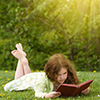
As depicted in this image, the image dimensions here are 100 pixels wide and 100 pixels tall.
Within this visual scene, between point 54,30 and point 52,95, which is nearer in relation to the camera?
point 52,95

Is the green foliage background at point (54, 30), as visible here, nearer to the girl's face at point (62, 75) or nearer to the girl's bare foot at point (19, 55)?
the girl's bare foot at point (19, 55)

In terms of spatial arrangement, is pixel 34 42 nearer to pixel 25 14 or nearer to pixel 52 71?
pixel 25 14

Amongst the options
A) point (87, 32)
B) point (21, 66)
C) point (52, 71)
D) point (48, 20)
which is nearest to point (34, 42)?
point (48, 20)

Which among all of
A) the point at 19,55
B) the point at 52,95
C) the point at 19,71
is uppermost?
the point at 19,55

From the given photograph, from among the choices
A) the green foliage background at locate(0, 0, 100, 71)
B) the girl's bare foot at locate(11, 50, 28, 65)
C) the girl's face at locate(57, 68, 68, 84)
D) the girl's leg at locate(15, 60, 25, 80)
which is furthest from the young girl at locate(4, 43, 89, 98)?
the green foliage background at locate(0, 0, 100, 71)

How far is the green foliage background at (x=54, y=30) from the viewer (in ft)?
23.4

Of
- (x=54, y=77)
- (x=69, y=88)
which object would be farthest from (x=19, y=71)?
(x=69, y=88)

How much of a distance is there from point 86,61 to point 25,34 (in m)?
2.34

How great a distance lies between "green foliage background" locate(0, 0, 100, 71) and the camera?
7.12 metres

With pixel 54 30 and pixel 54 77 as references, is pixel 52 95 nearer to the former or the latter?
pixel 54 77

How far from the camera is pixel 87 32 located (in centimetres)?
756

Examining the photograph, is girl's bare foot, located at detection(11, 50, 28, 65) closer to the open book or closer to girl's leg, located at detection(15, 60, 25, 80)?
girl's leg, located at detection(15, 60, 25, 80)

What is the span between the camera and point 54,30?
26.5 feet

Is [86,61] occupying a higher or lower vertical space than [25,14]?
lower
